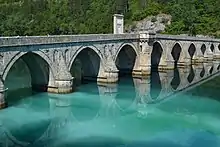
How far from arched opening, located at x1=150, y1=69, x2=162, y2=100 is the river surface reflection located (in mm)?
96

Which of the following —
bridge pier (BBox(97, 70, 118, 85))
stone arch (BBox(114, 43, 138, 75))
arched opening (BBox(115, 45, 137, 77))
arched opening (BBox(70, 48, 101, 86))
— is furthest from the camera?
arched opening (BBox(115, 45, 137, 77))

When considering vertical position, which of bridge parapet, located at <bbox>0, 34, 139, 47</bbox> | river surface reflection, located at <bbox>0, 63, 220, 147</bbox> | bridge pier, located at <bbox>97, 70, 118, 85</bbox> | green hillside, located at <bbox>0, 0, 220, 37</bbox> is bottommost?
river surface reflection, located at <bbox>0, 63, 220, 147</bbox>

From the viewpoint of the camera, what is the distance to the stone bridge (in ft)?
85.3

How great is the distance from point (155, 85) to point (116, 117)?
1365 centimetres

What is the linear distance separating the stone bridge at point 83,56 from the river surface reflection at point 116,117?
1.52 metres

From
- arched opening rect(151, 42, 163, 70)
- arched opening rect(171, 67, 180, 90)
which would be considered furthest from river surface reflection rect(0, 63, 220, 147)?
arched opening rect(151, 42, 163, 70)

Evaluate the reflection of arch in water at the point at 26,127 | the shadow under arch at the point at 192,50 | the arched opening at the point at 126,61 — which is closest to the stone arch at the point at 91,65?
the arched opening at the point at 126,61

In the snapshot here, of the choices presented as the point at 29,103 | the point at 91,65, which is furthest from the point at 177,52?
the point at 29,103

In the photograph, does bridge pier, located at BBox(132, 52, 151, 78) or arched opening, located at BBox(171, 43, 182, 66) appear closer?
bridge pier, located at BBox(132, 52, 151, 78)

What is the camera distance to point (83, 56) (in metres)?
38.3

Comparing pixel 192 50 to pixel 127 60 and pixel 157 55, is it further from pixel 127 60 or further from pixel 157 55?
pixel 127 60

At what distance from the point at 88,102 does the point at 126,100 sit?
139 inches

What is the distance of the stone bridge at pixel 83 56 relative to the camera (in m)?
26.0

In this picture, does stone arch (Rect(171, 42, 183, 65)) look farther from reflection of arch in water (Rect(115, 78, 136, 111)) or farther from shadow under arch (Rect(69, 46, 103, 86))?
shadow under arch (Rect(69, 46, 103, 86))
